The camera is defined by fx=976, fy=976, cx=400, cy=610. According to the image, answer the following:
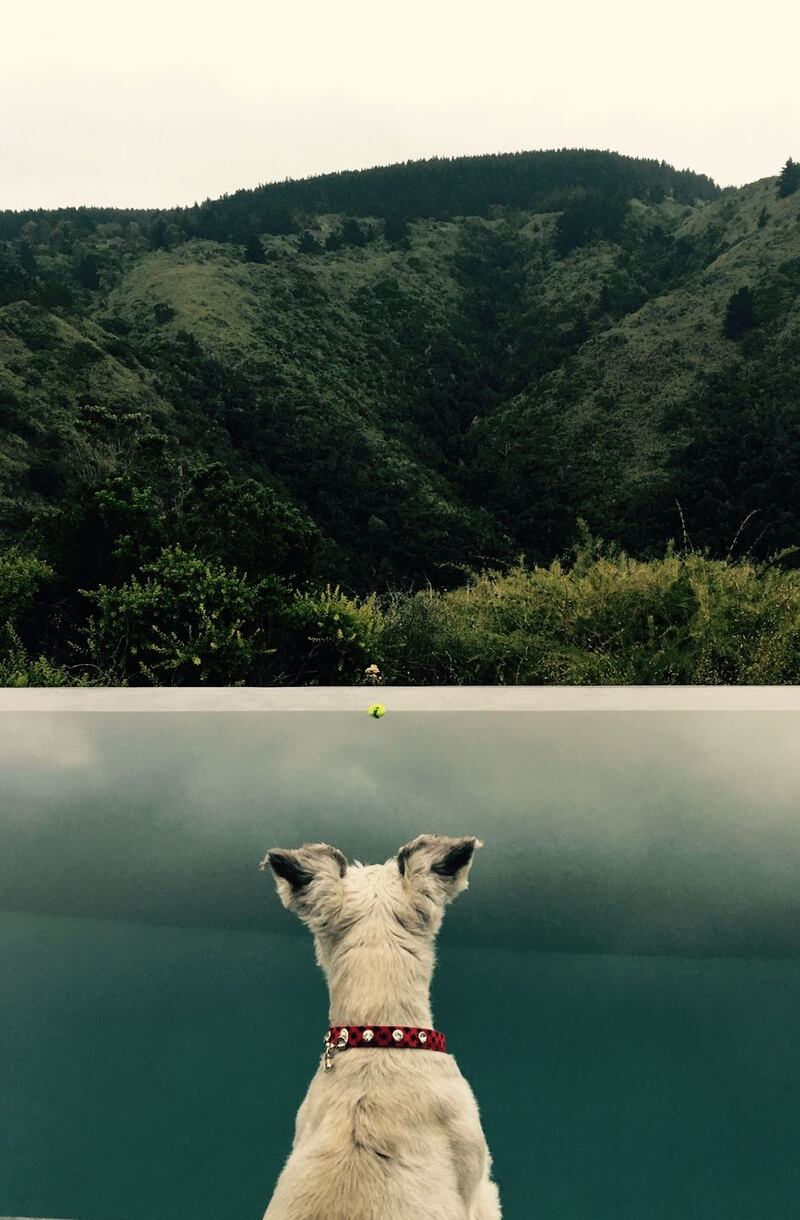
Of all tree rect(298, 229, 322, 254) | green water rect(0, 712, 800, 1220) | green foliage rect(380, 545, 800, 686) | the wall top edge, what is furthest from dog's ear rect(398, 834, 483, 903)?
tree rect(298, 229, 322, 254)

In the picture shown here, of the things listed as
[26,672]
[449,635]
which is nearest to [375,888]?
[449,635]

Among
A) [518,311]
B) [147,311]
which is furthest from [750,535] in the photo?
[147,311]

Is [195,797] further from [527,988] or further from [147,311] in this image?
[147,311]

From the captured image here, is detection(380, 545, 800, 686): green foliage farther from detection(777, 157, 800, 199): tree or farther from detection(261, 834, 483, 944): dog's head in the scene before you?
detection(777, 157, 800, 199): tree

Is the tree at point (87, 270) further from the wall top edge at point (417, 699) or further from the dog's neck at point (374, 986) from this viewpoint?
the dog's neck at point (374, 986)

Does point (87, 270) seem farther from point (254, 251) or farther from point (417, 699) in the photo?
point (417, 699)

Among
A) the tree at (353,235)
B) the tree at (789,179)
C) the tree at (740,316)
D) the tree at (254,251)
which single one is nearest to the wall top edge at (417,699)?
the tree at (740,316)
